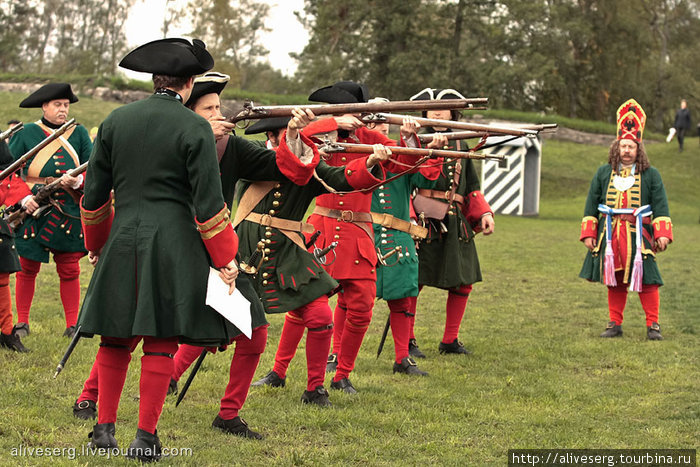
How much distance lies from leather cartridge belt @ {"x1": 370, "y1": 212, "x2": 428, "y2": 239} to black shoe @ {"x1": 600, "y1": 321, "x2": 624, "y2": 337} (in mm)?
2931

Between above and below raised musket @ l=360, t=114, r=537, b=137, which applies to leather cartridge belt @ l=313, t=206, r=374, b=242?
below

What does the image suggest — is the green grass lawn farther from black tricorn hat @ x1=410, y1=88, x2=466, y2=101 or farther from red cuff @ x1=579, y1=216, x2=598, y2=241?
black tricorn hat @ x1=410, y1=88, x2=466, y2=101

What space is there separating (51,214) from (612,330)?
218 inches

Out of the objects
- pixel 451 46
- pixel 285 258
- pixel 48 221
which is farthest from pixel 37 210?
pixel 451 46

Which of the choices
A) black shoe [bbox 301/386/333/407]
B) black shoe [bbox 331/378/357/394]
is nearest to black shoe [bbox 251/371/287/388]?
black shoe [bbox 331/378/357/394]

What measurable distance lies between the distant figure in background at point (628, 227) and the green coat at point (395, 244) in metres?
2.90

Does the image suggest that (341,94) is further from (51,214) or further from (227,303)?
(51,214)

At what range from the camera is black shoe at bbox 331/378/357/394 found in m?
6.84

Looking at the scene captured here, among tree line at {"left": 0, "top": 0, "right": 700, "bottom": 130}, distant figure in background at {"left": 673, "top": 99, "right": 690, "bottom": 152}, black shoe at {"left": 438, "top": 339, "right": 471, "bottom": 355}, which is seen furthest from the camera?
tree line at {"left": 0, "top": 0, "right": 700, "bottom": 130}

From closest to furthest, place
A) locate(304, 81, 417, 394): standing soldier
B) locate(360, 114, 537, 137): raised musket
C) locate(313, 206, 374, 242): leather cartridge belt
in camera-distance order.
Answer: locate(360, 114, 537, 137): raised musket → locate(304, 81, 417, 394): standing soldier → locate(313, 206, 374, 242): leather cartridge belt

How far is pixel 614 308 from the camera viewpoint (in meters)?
9.84

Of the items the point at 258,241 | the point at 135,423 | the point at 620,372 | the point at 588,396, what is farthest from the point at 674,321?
the point at 135,423

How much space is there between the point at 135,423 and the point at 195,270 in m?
1.43

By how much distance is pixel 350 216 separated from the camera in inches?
268
